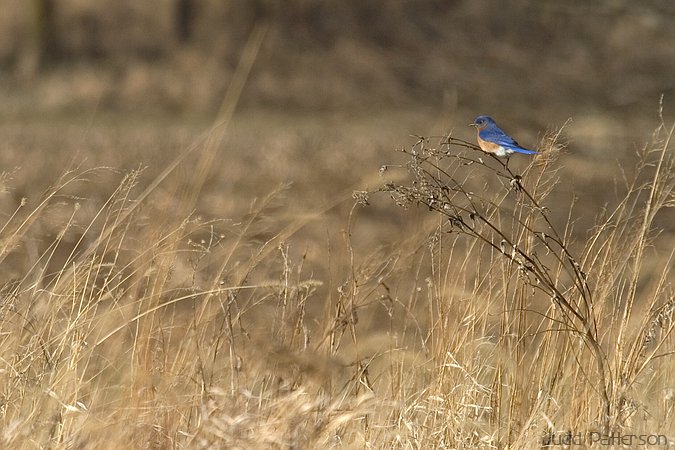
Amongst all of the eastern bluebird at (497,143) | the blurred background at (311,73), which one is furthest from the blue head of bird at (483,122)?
the blurred background at (311,73)

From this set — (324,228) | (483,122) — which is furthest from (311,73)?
(483,122)

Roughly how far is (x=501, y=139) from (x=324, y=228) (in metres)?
4.55

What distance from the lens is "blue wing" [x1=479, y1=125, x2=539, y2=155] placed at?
206 centimetres

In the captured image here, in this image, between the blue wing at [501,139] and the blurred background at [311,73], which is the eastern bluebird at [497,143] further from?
the blurred background at [311,73]

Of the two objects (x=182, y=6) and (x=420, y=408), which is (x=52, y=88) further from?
(x=420, y=408)

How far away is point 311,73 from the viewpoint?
11.0 metres

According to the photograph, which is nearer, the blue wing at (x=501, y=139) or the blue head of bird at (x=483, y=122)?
the blue wing at (x=501, y=139)

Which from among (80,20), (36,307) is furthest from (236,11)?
(36,307)

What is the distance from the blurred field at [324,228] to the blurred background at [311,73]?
30 mm

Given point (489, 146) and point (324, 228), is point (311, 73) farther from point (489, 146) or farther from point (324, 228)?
point (489, 146)

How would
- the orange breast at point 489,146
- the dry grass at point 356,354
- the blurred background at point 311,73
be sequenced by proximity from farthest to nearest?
the blurred background at point 311,73 < the orange breast at point 489,146 < the dry grass at point 356,354

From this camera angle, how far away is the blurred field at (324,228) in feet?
6.97

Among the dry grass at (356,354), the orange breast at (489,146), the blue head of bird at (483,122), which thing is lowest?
the dry grass at (356,354)

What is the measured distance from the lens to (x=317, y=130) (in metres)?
10.1
